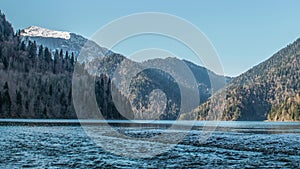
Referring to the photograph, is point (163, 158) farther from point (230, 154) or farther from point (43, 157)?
point (43, 157)

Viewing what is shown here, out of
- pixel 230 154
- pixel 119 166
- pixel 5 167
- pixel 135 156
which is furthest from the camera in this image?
pixel 230 154

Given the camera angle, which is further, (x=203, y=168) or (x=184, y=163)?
(x=184, y=163)

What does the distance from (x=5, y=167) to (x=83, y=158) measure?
10.2 metres

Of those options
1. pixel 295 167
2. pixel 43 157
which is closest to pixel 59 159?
pixel 43 157

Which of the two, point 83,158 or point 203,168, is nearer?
point 203,168

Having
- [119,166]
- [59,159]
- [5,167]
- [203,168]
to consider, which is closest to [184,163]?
[203,168]

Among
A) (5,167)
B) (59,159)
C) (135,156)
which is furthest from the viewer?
(135,156)

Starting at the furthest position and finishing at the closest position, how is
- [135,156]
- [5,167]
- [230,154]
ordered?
[230,154]
[135,156]
[5,167]

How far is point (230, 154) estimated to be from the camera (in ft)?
164

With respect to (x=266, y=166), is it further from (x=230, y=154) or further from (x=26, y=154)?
(x=26, y=154)

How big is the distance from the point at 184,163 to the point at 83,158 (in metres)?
12.1

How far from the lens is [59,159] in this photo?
141 feet

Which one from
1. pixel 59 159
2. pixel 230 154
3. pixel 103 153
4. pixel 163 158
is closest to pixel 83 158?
pixel 59 159

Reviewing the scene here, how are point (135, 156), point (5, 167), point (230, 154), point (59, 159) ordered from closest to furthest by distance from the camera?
1. point (5, 167)
2. point (59, 159)
3. point (135, 156)
4. point (230, 154)
